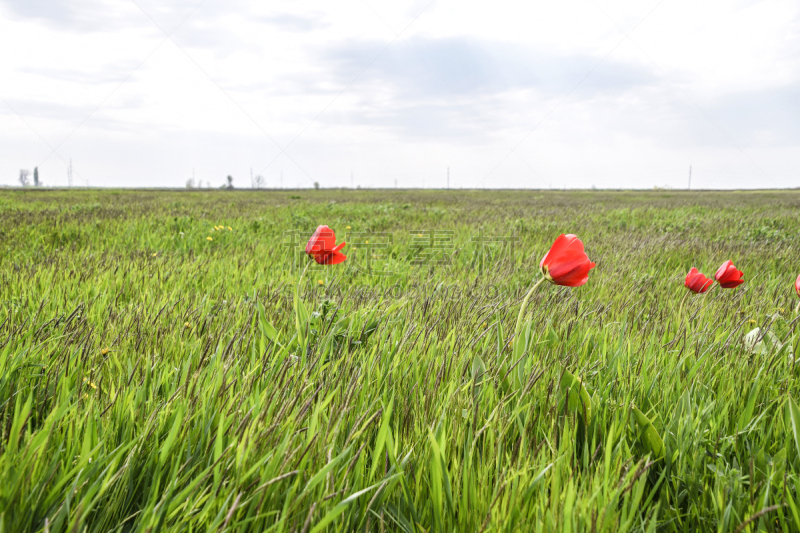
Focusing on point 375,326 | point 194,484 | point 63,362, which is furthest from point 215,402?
point 375,326

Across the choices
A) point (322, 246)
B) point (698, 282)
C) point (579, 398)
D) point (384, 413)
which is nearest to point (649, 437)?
point (579, 398)

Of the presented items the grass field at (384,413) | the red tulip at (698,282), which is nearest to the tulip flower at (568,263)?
the grass field at (384,413)

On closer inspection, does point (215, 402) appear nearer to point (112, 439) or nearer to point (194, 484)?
point (112, 439)

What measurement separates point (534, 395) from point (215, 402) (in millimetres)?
946

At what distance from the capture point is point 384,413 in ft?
3.26

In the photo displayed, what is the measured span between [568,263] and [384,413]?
3.44 ft

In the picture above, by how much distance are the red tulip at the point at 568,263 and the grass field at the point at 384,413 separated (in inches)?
11.5

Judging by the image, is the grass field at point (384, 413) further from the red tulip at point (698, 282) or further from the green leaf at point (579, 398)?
the red tulip at point (698, 282)

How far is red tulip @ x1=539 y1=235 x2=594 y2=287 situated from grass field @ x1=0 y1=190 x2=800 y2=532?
11.5 inches

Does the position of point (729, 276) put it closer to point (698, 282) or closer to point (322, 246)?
point (698, 282)

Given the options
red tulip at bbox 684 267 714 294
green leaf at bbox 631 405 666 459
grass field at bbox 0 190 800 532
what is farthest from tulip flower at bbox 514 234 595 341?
red tulip at bbox 684 267 714 294

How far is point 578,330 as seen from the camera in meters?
2.02

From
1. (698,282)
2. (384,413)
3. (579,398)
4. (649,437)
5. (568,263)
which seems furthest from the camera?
(698,282)

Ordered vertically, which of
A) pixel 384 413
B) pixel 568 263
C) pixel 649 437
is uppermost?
pixel 568 263
